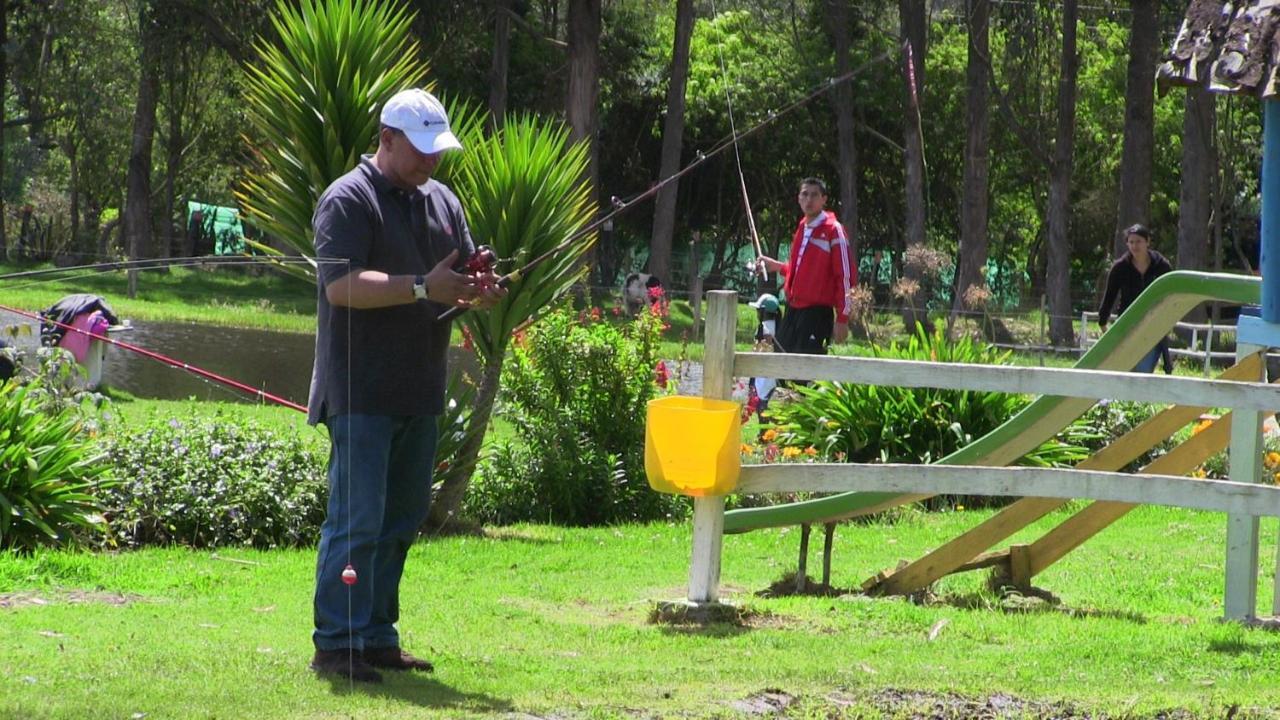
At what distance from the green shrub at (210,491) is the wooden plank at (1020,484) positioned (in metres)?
2.96

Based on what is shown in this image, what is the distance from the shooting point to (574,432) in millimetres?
10430

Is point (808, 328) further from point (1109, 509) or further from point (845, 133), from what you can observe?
point (845, 133)

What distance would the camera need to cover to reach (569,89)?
2886cm

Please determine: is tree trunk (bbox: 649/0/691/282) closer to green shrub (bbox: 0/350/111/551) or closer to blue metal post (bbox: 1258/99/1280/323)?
green shrub (bbox: 0/350/111/551)

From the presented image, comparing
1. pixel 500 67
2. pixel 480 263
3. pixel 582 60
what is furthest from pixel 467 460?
pixel 500 67

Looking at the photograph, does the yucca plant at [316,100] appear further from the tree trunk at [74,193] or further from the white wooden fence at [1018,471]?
the tree trunk at [74,193]

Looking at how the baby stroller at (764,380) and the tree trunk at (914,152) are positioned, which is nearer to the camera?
the baby stroller at (764,380)

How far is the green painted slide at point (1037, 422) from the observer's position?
288 inches

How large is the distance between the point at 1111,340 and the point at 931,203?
43851mm

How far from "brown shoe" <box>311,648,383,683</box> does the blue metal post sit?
11.7 feet

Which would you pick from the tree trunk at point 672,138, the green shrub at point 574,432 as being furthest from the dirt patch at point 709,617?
the tree trunk at point 672,138

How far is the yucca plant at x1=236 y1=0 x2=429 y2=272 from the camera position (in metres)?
8.66

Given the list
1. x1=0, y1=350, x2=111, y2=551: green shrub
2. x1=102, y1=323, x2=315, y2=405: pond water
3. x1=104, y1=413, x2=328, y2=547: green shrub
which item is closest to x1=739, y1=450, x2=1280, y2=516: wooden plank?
x1=104, y1=413, x2=328, y2=547: green shrub

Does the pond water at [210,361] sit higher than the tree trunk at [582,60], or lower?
lower
